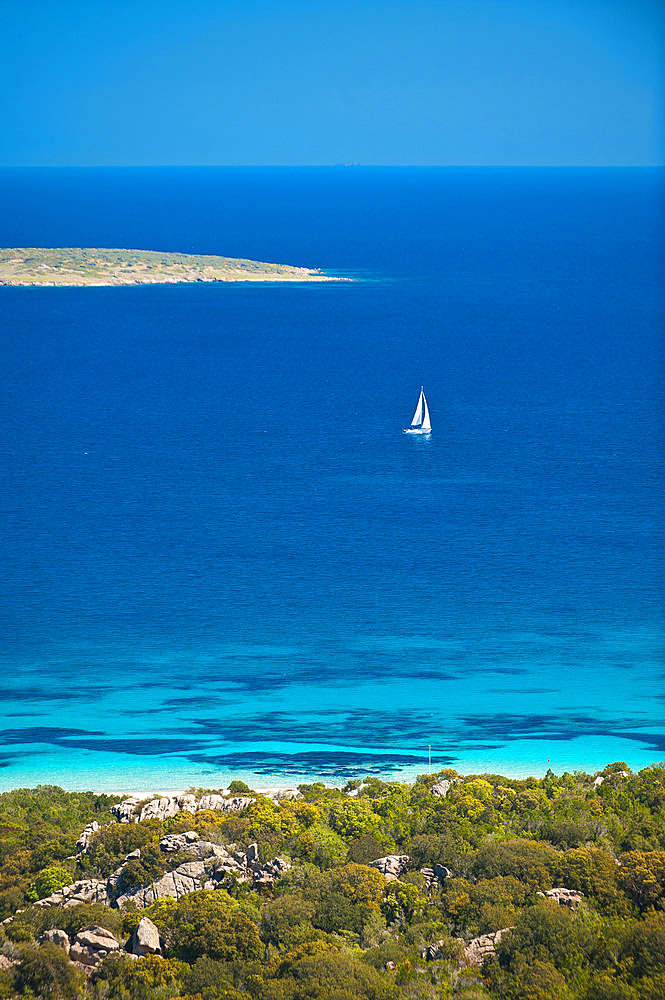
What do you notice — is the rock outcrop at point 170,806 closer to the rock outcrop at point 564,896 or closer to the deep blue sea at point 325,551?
the deep blue sea at point 325,551

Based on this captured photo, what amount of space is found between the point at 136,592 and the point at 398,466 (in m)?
29.6

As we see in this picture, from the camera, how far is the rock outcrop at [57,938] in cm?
2420

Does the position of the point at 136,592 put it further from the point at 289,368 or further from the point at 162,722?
the point at 289,368

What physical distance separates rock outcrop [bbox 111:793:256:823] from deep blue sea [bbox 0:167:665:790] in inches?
279

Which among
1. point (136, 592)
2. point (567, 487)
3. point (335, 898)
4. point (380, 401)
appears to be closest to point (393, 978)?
point (335, 898)

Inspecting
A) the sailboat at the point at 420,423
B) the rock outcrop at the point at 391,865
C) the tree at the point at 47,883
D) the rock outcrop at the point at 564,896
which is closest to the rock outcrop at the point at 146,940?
the tree at the point at 47,883

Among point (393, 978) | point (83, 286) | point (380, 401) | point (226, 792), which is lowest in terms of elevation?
point (393, 978)

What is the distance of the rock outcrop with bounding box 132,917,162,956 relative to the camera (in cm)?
2433

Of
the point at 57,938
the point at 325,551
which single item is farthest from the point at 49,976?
the point at 325,551

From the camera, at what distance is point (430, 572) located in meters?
64.8

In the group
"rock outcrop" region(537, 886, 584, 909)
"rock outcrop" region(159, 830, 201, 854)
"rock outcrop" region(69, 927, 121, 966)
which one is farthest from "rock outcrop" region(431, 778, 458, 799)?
"rock outcrop" region(69, 927, 121, 966)

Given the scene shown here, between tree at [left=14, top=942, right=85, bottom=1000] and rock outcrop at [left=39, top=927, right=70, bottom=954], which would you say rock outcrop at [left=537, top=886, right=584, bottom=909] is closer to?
tree at [left=14, top=942, right=85, bottom=1000]

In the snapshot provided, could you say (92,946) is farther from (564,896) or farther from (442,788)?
(442,788)

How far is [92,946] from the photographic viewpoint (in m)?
24.2
